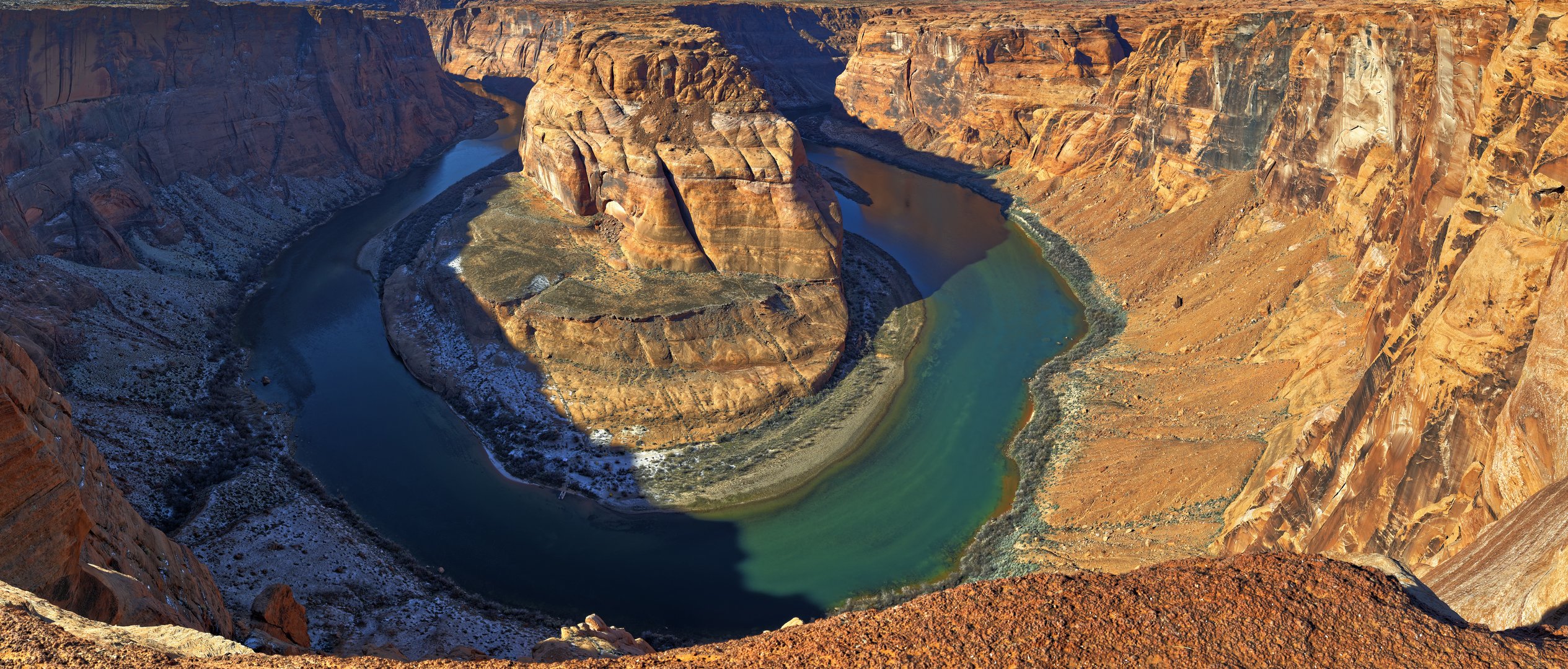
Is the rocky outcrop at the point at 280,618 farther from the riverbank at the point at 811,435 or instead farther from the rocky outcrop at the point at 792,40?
the rocky outcrop at the point at 792,40

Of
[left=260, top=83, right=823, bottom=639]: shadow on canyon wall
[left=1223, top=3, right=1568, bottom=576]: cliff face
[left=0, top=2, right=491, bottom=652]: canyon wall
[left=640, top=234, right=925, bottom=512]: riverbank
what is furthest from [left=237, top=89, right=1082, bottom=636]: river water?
[left=1223, top=3, right=1568, bottom=576]: cliff face

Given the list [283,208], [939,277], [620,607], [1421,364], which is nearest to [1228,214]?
[939,277]

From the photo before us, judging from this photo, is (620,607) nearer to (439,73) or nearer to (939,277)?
(939,277)

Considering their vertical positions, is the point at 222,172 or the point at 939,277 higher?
the point at 222,172

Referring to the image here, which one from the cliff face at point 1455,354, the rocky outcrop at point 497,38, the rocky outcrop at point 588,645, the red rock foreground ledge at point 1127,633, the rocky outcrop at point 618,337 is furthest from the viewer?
the rocky outcrop at point 497,38

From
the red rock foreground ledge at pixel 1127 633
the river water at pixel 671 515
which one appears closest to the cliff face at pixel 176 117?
the river water at pixel 671 515

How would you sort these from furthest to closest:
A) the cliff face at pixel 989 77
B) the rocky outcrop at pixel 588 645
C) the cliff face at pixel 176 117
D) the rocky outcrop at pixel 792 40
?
1. the rocky outcrop at pixel 792 40
2. the cliff face at pixel 989 77
3. the cliff face at pixel 176 117
4. the rocky outcrop at pixel 588 645
